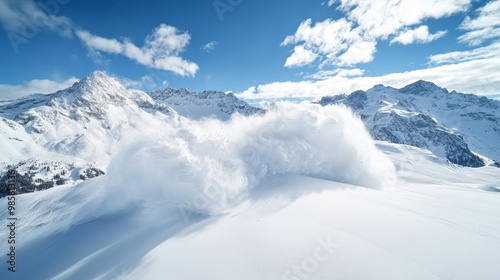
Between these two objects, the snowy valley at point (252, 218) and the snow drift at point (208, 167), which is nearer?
the snowy valley at point (252, 218)

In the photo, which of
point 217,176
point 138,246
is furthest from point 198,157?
point 138,246

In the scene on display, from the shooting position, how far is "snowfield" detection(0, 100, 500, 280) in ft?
32.6

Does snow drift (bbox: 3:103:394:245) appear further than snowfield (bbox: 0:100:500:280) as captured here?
Yes

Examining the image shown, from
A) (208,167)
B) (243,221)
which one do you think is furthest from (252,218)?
(208,167)

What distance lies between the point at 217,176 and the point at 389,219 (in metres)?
9.54

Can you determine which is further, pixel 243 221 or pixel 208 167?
pixel 208 167

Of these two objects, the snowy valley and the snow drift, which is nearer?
the snowy valley

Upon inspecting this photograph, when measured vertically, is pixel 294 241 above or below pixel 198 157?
below

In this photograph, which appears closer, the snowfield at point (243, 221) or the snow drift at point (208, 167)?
the snowfield at point (243, 221)

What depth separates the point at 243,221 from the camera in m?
13.3

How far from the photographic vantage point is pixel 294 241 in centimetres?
1123

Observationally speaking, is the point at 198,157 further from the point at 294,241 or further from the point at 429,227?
the point at 429,227

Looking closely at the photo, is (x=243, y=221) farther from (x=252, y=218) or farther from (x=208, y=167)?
(x=208, y=167)

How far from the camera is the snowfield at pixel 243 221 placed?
32.6 ft
